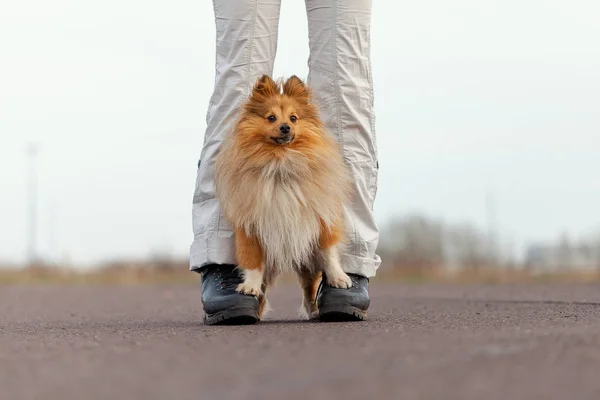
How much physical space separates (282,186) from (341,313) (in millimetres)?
789

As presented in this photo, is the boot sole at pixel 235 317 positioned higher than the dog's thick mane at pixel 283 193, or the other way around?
the dog's thick mane at pixel 283 193

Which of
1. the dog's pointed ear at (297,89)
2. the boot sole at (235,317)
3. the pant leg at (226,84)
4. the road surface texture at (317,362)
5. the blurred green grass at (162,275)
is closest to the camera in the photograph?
the road surface texture at (317,362)

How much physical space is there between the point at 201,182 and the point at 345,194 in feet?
2.80

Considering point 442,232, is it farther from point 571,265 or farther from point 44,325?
point 44,325

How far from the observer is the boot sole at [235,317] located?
5.32m

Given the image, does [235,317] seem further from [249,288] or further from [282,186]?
[282,186]

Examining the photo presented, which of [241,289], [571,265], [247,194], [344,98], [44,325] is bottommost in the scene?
[571,265]

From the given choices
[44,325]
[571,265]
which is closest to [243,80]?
[44,325]

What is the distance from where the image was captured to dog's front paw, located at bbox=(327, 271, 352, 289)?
5551mm

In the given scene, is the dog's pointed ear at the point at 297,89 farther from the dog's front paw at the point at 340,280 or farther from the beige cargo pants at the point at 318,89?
the dog's front paw at the point at 340,280

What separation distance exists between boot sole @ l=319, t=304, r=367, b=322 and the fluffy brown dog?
0.17 metres

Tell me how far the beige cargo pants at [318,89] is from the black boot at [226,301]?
9 centimetres

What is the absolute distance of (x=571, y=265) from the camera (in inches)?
1018

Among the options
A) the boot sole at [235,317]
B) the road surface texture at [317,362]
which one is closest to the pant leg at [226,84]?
the boot sole at [235,317]
